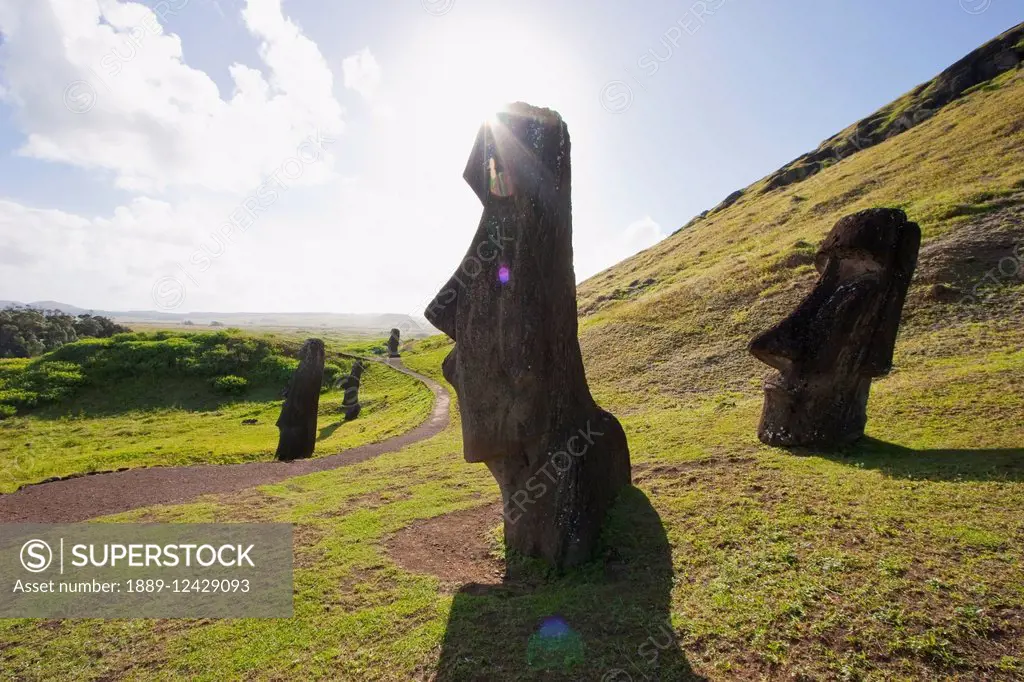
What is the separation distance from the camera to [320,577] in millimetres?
7988

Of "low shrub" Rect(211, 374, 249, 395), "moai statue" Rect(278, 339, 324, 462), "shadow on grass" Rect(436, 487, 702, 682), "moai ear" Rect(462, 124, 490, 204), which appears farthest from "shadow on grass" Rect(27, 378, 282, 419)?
"shadow on grass" Rect(436, 487, 702, 682)

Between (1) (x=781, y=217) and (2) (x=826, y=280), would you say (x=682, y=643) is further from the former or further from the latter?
(1) (x=781, y=217)

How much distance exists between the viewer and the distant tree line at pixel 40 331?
167ft

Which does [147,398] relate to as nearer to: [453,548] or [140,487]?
[140,487]

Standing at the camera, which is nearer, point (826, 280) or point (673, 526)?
point (673, 526)

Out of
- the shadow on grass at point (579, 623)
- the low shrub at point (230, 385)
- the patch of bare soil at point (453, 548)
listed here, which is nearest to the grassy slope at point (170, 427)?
the low shrub at point (230, 385)

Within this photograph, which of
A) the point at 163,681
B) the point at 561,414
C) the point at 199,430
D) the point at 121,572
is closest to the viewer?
the point at 163,681

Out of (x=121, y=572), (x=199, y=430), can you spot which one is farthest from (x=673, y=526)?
(x=199, y=430)

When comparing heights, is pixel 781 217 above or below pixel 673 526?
above

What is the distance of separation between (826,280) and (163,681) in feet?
42.9

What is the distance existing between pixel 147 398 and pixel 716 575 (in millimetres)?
39623

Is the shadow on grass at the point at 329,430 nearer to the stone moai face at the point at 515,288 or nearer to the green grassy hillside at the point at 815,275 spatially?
the green grassy hillside at the point at 815,275

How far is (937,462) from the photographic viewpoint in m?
8.83

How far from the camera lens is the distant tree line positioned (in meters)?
50.9
